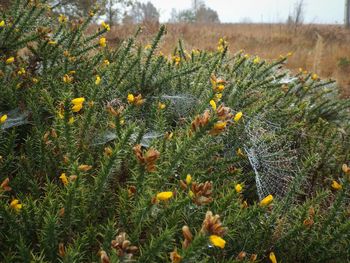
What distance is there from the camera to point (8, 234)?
1.07 m

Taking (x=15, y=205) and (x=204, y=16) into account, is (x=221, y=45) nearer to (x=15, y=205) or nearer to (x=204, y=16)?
(x=15, y=205)

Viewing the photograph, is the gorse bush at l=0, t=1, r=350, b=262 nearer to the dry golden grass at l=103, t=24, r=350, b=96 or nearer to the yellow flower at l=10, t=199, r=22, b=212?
the yellow flower at l=10, t=199, r=22, b=212

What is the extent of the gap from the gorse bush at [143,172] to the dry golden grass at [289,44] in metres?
5.18

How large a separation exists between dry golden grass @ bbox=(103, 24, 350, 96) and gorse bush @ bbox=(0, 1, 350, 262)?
204 inches

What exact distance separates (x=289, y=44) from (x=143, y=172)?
12.7m

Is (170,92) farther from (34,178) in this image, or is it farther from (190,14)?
(190,14)

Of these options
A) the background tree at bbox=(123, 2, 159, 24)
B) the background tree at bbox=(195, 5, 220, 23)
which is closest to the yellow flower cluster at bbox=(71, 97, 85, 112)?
the background tree at bbox=(123, 2, 159, 24)

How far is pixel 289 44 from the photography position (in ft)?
40.6

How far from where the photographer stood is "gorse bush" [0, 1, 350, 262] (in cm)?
98

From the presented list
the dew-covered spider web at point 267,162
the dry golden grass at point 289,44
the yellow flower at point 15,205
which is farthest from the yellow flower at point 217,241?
the dry golden grass at point 289,44

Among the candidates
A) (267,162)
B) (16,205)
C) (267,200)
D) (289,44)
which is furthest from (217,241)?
(289,44)

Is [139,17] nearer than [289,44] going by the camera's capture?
No

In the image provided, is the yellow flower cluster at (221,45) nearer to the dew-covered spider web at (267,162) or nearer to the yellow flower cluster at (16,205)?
the dew-covered spider web at (267,162)

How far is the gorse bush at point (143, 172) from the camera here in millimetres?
980
